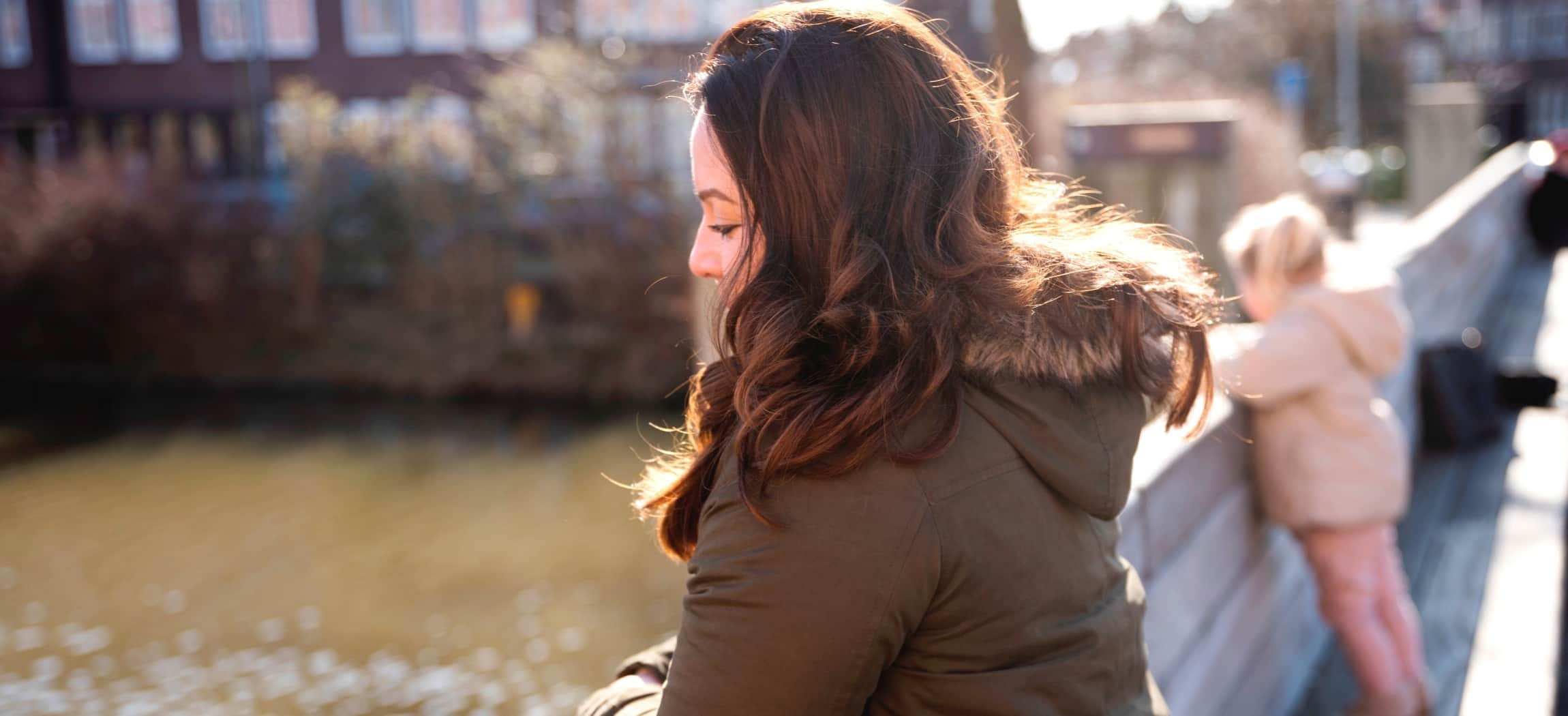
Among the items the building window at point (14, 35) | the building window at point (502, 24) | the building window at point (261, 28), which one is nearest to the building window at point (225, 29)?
the building window at point (261, 28)

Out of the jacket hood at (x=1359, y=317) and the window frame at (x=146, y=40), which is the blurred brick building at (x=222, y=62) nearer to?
the window frame at (x=146, y=40)

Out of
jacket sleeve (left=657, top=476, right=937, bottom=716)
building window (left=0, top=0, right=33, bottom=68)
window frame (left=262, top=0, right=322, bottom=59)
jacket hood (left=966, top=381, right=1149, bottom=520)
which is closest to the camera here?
jacket sleeve (left=657, top=476, right=937, bottom=716)

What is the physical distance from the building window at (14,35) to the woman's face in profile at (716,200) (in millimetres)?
37826

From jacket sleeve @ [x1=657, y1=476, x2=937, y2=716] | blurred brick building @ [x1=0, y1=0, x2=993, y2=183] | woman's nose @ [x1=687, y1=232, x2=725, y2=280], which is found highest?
blurred brick building @ [x1=0, y1=0, x2=993, y2=183]

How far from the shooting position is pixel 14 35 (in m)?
34.9

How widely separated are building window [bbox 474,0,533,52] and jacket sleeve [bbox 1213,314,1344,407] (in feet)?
97.7

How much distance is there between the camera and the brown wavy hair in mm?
1338

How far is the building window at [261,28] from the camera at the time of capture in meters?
33.3

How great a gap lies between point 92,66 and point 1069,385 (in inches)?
1472

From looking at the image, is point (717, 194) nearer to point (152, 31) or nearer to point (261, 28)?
point (261, 28)

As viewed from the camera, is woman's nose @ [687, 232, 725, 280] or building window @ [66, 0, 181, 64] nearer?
woman's nose @ [687, 232, 725, 280]

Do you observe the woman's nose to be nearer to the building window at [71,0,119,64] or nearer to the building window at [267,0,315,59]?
the building window at [267,0,315,59]

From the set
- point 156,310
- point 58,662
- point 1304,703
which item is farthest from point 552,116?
point 1304,703

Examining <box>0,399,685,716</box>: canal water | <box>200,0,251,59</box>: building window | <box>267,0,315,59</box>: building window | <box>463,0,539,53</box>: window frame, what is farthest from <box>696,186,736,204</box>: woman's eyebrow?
<box>200,0,251,59</box>: building window
